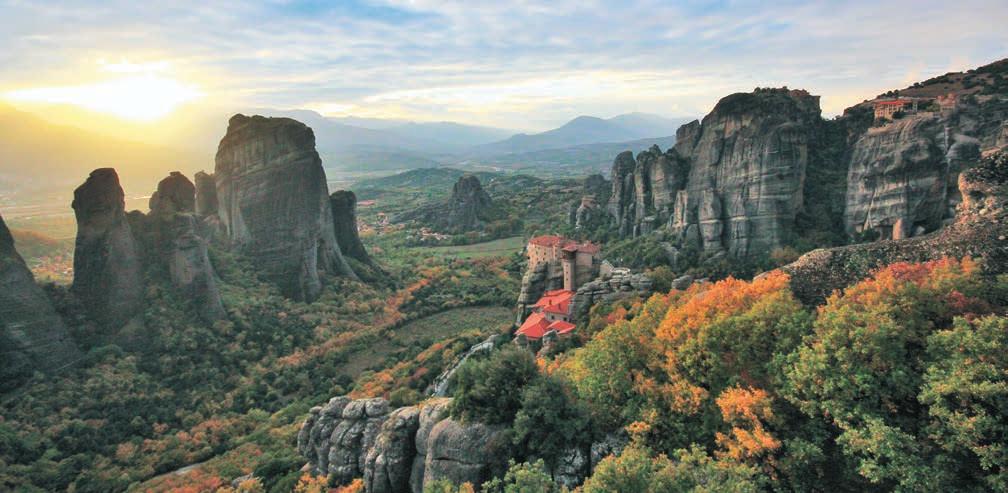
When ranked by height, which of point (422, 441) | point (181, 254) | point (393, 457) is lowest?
point (393, 457)

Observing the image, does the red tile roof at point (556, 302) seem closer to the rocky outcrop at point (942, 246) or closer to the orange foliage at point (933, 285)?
the rocky outcrop at point (942, 246)

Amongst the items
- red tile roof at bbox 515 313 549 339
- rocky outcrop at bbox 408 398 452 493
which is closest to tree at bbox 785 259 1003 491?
rocky outcrop at bbox 408 398 452 493

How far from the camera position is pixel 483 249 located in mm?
105750

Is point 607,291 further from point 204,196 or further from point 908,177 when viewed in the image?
point 204,196

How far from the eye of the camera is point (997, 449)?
39.5 feet

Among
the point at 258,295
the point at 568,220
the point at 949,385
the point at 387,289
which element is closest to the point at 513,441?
the point at 949,385

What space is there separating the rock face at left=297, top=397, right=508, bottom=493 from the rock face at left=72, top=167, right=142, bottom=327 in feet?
88.2

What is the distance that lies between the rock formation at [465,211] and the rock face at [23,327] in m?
86.9

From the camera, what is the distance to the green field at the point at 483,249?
99.8 metres

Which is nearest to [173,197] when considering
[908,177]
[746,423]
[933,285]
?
[746,423]

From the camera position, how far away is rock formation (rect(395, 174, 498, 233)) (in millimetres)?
125250

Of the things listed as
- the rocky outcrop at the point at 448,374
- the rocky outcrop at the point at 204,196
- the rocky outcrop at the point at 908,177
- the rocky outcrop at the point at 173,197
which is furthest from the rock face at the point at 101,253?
the rocky outcrop at the point at 908,177

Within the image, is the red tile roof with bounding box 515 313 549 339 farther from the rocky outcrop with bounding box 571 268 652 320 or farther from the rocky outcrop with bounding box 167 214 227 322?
the rocky outcrop with bounding box 167 214 227 322

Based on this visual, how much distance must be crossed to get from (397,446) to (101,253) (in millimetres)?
37119
